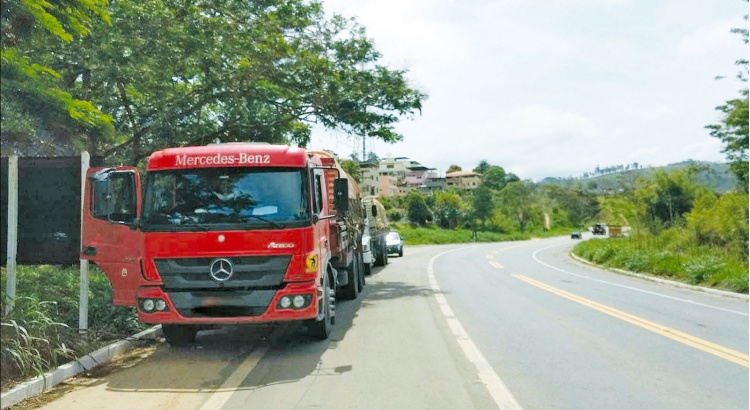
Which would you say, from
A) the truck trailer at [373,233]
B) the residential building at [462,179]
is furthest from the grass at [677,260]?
the residential building at [462,179]

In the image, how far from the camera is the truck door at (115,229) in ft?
23.9

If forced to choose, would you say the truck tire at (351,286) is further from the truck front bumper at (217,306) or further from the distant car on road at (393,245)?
the distant car on road at (393,245)

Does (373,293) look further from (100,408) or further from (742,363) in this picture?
(100,408)

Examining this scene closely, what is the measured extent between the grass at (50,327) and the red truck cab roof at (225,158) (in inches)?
84.9

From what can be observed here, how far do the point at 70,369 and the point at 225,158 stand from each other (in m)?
2.96

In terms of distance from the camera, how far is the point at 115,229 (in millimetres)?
8258

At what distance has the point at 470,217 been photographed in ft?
287

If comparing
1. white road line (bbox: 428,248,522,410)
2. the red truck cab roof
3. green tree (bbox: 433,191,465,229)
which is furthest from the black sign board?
green tree (bbox: 433,191,465,229)

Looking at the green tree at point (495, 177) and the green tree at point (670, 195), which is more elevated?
the green tree at point (495, 177)

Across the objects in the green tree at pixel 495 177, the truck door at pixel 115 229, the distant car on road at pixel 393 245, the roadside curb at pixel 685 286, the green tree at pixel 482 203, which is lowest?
the roadside curb at pixel 685 286

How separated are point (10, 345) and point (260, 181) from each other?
3220 mm

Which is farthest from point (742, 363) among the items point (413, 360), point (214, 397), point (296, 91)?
point (296, 91)

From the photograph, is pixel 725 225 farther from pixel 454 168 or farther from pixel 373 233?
pixel 454 168

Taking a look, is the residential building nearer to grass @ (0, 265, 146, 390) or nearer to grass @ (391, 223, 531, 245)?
grass @ (391, 223, 531, 245)
